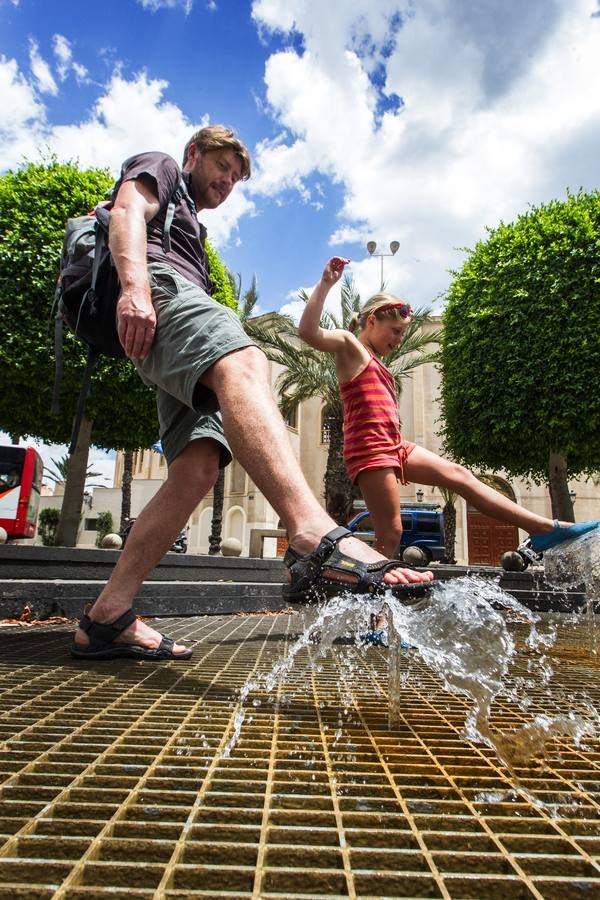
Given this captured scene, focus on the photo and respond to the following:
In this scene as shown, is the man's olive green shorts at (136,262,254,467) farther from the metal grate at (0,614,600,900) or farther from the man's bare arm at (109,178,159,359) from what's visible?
the metal grate at (0,614,600,900)

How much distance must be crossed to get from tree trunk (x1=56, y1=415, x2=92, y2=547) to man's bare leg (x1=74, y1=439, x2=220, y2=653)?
8.07 meters

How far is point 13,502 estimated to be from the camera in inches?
727

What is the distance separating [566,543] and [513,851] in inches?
106

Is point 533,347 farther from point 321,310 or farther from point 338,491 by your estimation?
point 321,310

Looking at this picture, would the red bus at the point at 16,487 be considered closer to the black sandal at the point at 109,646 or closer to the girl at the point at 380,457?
the girl at the point at 380,457

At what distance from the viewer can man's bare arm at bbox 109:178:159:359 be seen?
203 cm

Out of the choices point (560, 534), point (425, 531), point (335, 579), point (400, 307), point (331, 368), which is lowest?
point (335, 579)

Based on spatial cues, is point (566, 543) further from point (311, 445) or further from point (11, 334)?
point (311, 445)

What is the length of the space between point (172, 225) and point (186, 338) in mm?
853

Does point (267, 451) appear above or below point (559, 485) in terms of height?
below

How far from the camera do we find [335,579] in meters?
1.59

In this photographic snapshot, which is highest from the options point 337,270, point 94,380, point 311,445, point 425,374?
point 425,374

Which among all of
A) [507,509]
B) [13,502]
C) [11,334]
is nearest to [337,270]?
[507,509]

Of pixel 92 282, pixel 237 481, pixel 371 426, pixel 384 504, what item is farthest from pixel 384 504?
pixel 237 481
